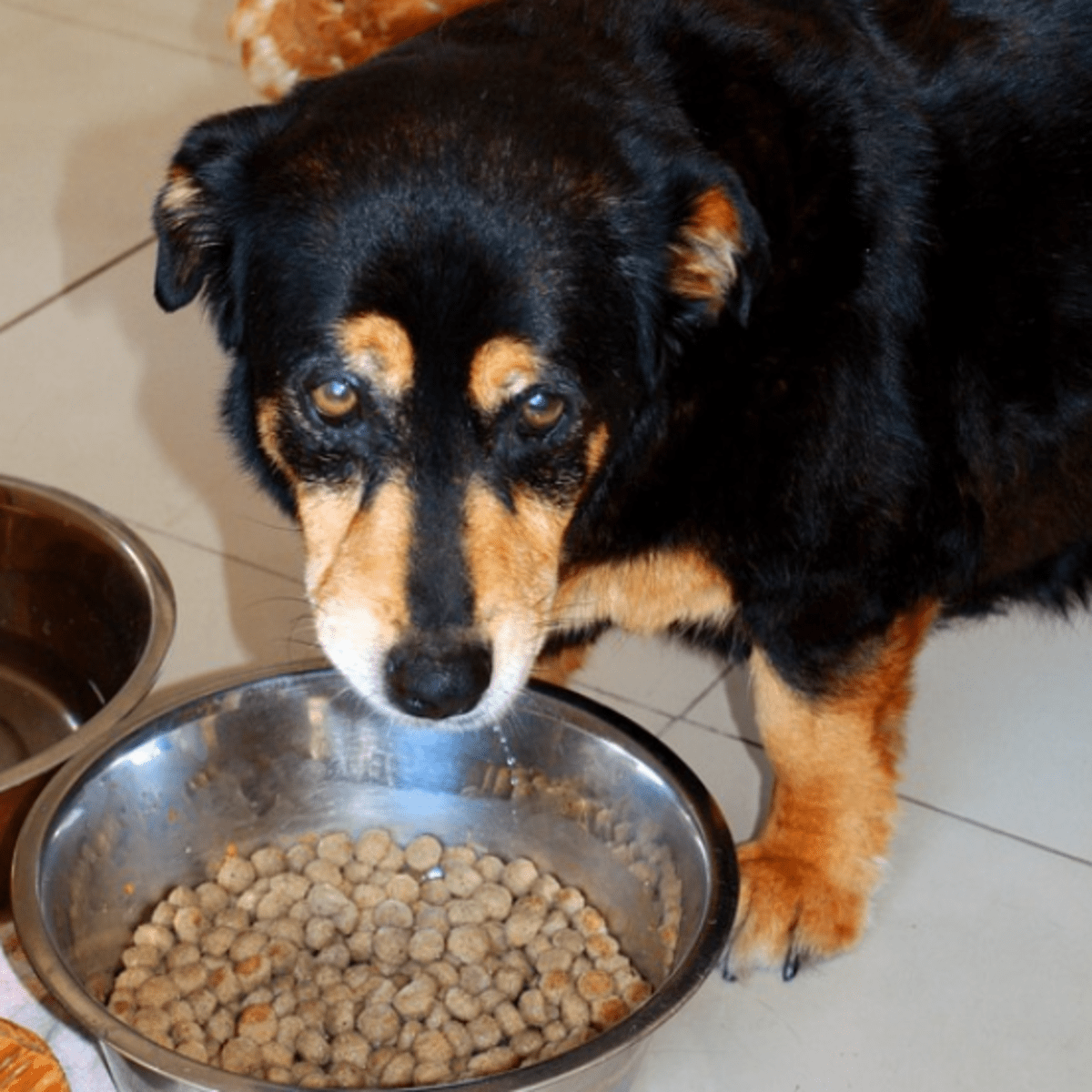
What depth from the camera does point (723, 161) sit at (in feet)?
6.11

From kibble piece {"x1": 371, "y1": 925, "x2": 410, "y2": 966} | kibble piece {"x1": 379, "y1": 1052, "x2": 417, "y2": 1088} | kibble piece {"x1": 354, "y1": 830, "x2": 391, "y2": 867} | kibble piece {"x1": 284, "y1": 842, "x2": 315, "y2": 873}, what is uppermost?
kibble piece {"x1": 379, "y1": 1052, "x2": 417, "y2": 1088}

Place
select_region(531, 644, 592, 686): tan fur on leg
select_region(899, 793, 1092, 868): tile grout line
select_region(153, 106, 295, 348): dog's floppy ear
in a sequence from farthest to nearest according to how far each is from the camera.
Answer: select_region(531, 644, 592, 686): tan fur on leg < select_region(899, 793, 1092, 868): tile grout line < select_region(153, 106, 295, 348): dog's floppy ear

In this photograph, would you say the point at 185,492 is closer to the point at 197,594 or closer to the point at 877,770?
the point at 197,594

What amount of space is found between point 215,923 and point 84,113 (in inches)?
87.9

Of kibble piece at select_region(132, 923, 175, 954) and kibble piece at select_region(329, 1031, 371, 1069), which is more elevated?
kibble piece at select_region(329, 1031, 371, 1069)

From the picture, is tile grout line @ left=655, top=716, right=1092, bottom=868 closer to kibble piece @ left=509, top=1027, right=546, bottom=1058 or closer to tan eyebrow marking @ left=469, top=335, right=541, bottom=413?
kibble piece @ left=509, top=1027, right=546, bottom=1058

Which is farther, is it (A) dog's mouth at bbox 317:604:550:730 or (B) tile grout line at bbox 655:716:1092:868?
(B) tile grout line at bbox 655:716:1092:868

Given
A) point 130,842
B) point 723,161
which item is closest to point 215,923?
point 130,842

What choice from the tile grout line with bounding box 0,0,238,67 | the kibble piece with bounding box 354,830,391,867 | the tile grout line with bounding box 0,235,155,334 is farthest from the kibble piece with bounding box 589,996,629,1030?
the tile grout line with bounding box 0,0,238,67

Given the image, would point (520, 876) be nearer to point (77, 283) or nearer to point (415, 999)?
point (415, 999)

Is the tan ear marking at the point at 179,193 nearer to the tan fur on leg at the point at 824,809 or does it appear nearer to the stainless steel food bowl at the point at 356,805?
the stainless steel food bowl at the point at 356,805

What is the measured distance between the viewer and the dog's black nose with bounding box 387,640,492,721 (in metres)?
1.76

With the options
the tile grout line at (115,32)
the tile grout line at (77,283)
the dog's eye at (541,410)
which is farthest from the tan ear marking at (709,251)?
the tile grout line at (115,32)

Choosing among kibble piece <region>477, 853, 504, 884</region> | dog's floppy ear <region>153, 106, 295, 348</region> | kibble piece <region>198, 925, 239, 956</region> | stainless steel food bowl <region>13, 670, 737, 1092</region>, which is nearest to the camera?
dog's floppy ear <region>153, 106, 295, 348</region>
